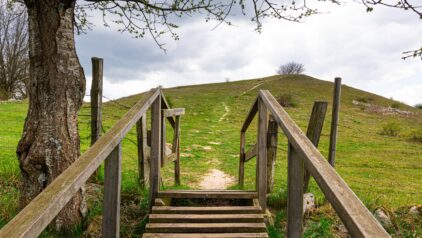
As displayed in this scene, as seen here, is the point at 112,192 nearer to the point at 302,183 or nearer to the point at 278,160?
the point at 302,183

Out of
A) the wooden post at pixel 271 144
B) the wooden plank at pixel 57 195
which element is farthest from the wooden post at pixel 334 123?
the wooden plank at pixel 57 195

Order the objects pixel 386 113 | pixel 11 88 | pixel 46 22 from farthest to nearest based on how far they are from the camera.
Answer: pixel 386 113 → pixel 11 88 → pixel 46 22

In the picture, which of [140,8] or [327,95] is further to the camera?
[327,95]

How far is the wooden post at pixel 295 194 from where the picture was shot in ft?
8.13

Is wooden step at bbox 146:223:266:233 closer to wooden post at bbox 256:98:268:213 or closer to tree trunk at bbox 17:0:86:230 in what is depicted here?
wooden post at bbox 256:98:268:213

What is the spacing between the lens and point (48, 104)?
3428 mm

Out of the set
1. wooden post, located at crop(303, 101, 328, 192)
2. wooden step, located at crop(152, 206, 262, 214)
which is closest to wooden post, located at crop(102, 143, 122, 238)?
wooden step, located at crop(152, 206, 262, 214)

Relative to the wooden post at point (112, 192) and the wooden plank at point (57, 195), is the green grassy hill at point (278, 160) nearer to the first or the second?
the wooden post at point (112, 192)

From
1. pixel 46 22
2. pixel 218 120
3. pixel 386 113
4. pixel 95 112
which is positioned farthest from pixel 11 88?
pixel 386 113

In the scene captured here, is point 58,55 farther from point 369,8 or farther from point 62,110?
point 369,8

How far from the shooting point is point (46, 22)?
136 inches

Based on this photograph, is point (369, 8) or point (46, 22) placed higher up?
point (369, 8)

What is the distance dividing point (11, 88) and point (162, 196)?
29.7 meters

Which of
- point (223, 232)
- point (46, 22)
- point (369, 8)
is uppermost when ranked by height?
point (369, 8)
